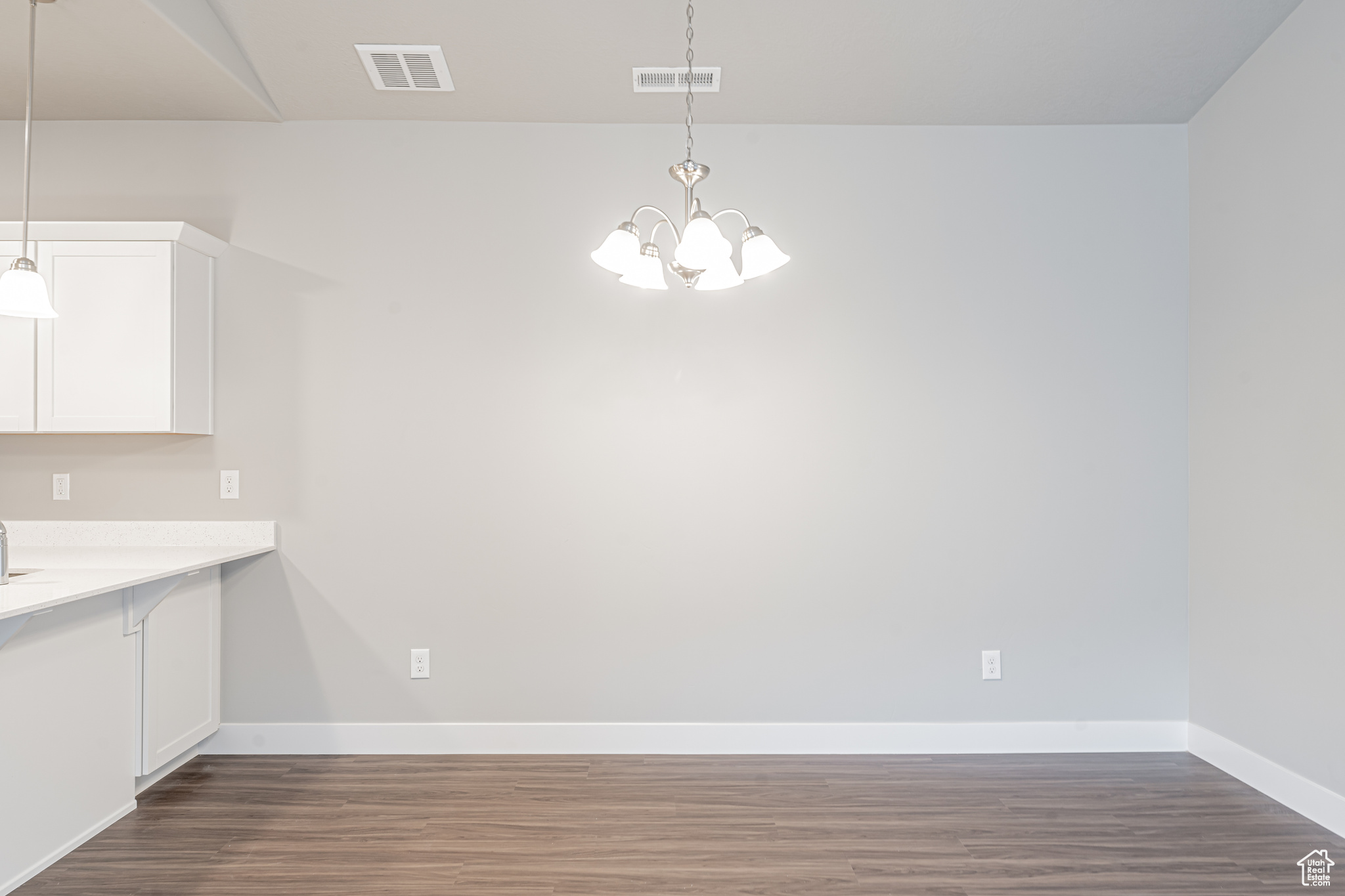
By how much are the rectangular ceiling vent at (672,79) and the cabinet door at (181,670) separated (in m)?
2.65

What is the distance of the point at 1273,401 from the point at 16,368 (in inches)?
189

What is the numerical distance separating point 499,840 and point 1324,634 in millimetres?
2878

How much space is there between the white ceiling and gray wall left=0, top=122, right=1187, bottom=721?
0.14 metres

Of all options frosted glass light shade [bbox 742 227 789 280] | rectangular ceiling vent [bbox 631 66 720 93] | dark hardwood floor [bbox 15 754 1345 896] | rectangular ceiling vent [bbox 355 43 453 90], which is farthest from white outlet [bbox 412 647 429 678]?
rectangular ceiling vent [bbox 631 66 720 93]

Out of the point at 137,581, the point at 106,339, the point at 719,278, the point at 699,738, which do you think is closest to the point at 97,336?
the point at 106,339

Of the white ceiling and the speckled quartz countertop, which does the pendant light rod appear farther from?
the speckled quartz countertop

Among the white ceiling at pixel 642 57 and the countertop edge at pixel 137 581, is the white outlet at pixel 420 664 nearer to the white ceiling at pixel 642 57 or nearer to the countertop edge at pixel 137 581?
the countertop edge at pixel 137 581

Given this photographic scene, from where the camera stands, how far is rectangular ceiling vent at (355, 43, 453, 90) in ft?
8.50

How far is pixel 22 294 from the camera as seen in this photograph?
2039 mm

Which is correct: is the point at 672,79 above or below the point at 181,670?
above

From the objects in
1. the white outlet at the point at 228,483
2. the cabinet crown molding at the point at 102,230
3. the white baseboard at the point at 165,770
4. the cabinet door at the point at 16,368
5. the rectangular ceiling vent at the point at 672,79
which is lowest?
the white baseboard at the point at 165,770

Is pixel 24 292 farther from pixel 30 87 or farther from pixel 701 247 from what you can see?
pixel 701 247

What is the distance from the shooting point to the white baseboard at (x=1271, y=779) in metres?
2.30

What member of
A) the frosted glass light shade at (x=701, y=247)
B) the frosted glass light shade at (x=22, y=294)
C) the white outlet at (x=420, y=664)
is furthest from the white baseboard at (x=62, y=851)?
the frosted glass light shade at (x=701, y=247)
